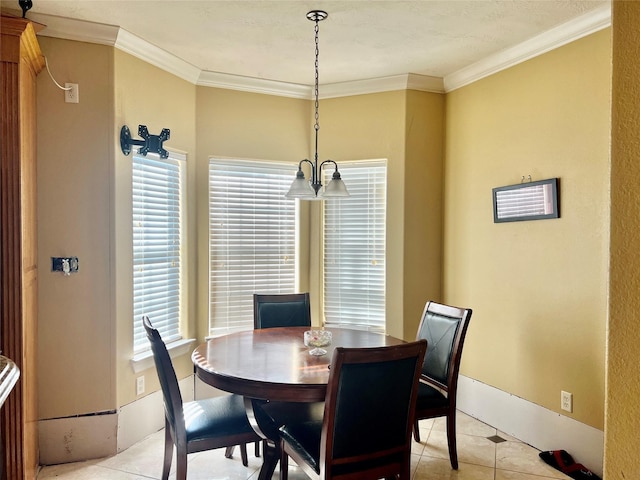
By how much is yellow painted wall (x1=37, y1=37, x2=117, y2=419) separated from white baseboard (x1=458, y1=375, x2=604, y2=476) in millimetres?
2579

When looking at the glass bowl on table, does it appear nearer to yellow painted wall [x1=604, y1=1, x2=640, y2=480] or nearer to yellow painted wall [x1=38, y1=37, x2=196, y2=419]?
yellow painted wall [x1=38, y1=37, x2=196, y2=419]

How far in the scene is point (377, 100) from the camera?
12.6ft

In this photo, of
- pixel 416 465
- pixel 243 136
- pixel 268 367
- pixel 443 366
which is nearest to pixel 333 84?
pixel 243 136

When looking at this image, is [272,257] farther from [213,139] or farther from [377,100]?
[377,100]

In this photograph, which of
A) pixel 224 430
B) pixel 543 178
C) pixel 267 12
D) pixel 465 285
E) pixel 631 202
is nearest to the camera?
pixel 631 202

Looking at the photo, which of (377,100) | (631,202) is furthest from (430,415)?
(377,100)

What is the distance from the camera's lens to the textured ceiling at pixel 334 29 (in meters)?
2.57

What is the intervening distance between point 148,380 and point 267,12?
2509mm

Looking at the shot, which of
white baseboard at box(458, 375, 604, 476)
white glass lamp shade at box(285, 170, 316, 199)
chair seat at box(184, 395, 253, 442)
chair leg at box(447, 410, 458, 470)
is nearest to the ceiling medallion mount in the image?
white glass lamp shade at box(285, 170, 316, 199)

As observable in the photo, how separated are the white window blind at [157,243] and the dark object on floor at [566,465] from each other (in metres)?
2.68

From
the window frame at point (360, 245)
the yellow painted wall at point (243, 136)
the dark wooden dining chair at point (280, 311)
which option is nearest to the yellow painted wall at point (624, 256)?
the dark wooden dining chair at point (280, 311)

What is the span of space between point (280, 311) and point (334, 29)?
6.43 ft

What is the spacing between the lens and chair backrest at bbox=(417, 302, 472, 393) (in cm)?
278

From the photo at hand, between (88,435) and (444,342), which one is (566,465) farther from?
(88,435)
